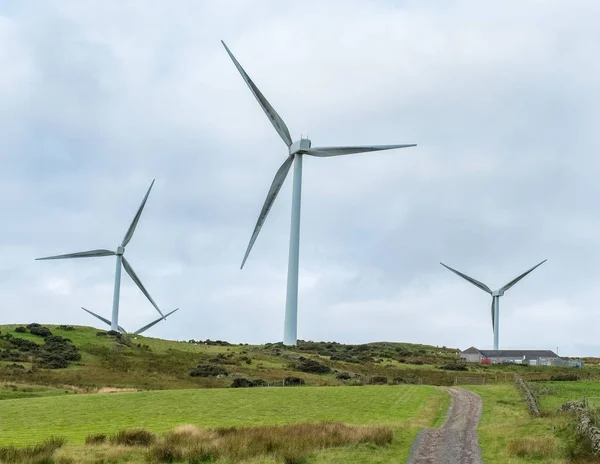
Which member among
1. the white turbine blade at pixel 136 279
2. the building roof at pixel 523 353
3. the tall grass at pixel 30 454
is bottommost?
→ the tall grass at pixel 30 454

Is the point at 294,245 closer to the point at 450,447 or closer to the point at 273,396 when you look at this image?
the point at 273,396

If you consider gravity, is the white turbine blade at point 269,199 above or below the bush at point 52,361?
above

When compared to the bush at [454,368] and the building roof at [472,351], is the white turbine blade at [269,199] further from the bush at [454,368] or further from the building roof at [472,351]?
the building roof at [472,351]

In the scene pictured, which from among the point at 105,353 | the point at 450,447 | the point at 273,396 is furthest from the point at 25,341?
the point at 450,447

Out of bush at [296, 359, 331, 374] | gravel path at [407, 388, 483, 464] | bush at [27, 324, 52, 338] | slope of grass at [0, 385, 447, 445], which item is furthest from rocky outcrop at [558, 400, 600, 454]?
bush at [27, 324, 52, 338]

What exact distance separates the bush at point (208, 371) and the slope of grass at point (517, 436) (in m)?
38.1

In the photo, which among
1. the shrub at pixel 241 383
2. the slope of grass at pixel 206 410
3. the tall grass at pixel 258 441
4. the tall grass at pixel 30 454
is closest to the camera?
the tall grass at pixel 30 454

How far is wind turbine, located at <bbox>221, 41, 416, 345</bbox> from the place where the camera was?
89.9 metres

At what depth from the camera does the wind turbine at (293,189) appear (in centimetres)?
8994

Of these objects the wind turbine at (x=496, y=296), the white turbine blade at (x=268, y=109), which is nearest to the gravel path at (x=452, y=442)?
the white turbine blade at (x=268, y=109)

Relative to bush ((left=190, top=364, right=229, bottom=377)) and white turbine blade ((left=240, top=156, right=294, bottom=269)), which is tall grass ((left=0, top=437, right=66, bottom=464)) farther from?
white turbine blade ((left=240, top=156, right=294, bottom=269))

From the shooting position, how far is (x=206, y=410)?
46750 millimetres

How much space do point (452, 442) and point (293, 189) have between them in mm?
61234

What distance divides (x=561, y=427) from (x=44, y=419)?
28882 millimetres
